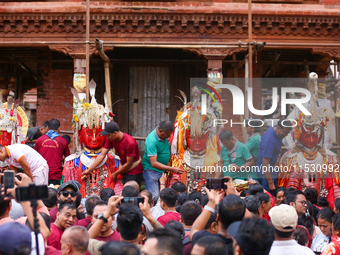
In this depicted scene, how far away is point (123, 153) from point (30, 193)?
4767 millimetres

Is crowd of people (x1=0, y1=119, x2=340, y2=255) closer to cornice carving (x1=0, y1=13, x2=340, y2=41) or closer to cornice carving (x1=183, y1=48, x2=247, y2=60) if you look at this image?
cornice carving (x1=183, y1=48, x2=247, y2=60)

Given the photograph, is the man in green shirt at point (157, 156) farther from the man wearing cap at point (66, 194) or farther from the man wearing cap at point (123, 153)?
the man wearing cap at point (66, 194)

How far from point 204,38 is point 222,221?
318 inches

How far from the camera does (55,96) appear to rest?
12688 mm

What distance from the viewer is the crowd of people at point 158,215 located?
288cm

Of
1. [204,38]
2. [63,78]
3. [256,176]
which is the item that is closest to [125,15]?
[204,38]

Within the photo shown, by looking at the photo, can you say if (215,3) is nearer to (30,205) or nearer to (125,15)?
(125,15)

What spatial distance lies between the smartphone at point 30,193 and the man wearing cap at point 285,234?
1.88 m

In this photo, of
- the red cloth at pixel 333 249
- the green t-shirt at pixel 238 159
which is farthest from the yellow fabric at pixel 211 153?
the red cloth at pixel 333 249

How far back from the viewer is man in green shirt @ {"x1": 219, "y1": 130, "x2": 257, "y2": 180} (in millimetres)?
7641

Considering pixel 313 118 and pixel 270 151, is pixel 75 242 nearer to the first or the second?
pixel 270 151

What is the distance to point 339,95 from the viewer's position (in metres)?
10.3

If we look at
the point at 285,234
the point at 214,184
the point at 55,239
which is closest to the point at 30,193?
the point at 55,239

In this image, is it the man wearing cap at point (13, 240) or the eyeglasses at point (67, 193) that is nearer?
the man wearing cap at point (13, 240)
